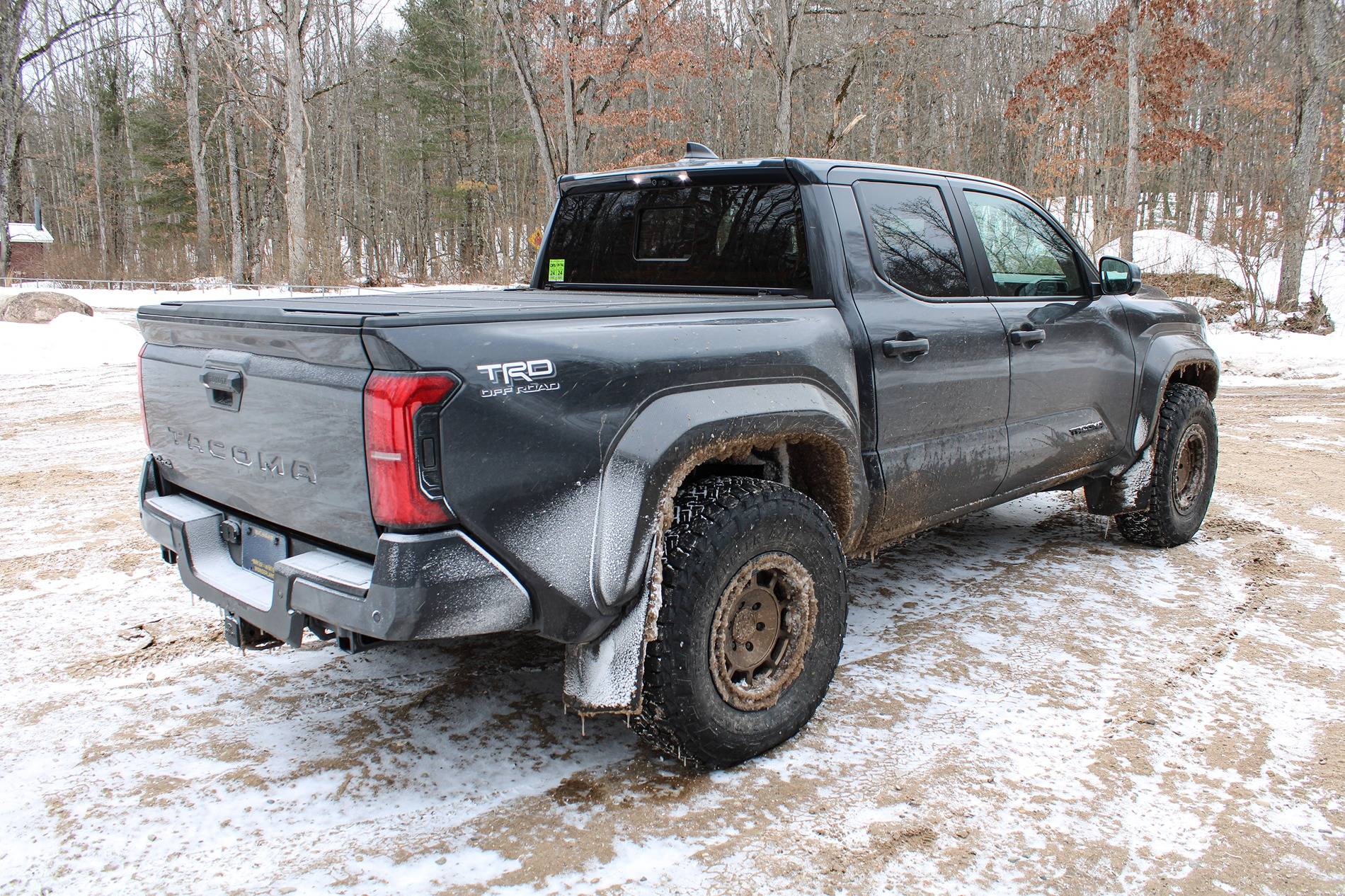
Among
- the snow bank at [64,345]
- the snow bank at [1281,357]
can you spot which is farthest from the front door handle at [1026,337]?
the snow bank at [64,345]

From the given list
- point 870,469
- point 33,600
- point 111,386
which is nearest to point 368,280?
point 111,386

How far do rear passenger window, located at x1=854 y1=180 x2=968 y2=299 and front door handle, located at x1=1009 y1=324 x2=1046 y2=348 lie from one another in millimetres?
289

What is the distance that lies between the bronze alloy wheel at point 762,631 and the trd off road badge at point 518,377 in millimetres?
846

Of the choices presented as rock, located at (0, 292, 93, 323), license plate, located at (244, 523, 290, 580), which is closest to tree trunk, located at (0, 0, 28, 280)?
rock, located at (0, 292, 93, 323)

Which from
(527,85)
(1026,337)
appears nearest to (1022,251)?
(1026,337)

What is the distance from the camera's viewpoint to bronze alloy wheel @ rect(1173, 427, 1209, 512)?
5.18 meters

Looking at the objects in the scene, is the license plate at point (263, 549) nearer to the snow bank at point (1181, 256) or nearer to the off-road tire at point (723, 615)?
the off-road tire at point (723, 615)

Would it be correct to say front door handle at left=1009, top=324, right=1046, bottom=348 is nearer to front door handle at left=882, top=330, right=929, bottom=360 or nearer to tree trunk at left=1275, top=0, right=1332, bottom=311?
front door handle at left=882, top=330, right=929, bottom=360

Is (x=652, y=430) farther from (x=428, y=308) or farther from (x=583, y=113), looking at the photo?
(x=583, y=113)

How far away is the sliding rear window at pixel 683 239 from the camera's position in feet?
11.3

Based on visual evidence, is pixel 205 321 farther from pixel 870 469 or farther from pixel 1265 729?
pixel 1265 729

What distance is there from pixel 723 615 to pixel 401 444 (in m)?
1.10

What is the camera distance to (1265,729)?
123 inches

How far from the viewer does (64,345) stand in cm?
1309
